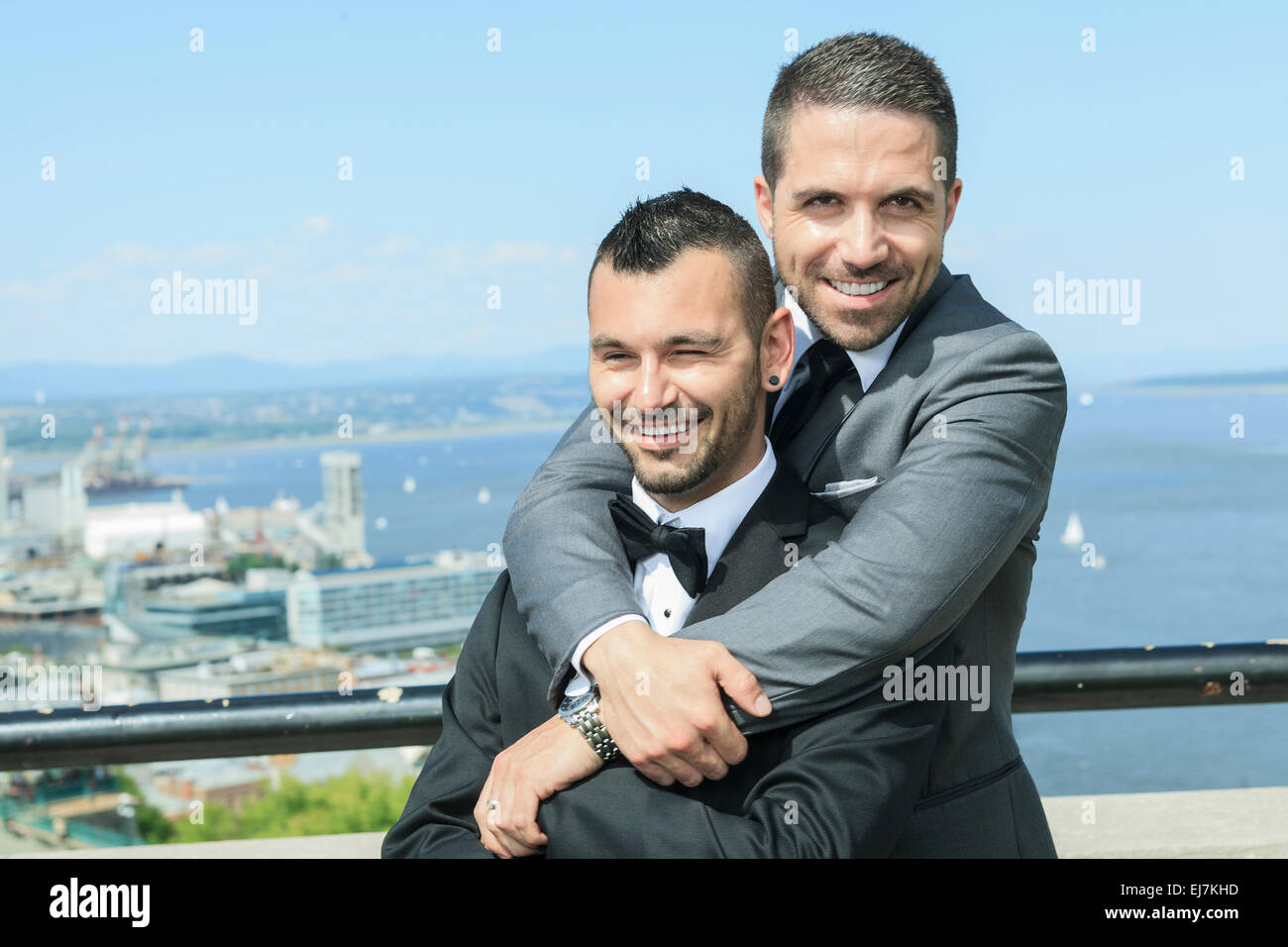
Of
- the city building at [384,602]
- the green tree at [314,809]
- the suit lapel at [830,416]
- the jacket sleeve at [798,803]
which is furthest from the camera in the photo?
the city building at [384,602]

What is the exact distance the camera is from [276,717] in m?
2.70

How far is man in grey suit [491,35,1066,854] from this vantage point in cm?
159

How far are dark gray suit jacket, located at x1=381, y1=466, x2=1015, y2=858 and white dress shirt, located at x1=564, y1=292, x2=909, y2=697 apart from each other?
0.04 meters

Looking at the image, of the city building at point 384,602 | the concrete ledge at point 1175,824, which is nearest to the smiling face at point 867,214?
the concrete ledge at point 1175,824

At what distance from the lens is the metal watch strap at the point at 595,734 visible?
1.66 meters

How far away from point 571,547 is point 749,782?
1.49ft

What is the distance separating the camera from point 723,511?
1.84 metres

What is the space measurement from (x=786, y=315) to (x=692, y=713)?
648 mm

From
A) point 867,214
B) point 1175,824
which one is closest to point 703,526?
point 867,214

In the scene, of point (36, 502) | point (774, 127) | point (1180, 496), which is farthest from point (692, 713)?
point (1180, 496)

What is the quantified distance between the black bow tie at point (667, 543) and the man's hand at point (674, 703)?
0.18m

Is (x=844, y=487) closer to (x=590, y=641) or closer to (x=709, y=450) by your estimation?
(x=709, y=450)

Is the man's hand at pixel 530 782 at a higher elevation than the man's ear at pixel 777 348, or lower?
lower

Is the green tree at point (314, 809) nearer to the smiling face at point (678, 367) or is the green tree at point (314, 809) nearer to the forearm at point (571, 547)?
the forearm at point (571, 547)
